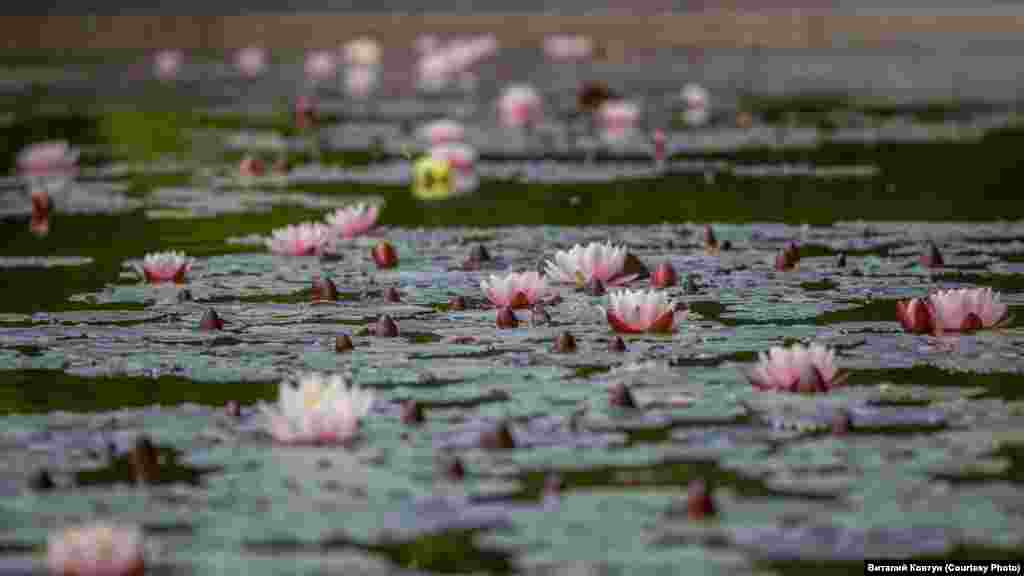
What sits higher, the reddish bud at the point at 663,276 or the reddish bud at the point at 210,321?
the reddish bud at the point at 663,276

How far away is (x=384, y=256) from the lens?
6.71 m

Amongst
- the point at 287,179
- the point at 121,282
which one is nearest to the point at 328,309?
the point at 121,282

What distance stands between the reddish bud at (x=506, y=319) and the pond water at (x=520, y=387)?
0.16 feet

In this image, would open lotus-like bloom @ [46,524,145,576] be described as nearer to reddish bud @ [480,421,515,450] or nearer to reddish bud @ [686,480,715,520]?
reddish bud @ [686,480,715,520]

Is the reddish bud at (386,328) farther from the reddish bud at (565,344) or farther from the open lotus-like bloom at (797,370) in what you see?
the open lotus-like bloom at (797,370)

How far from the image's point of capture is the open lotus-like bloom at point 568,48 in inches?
824

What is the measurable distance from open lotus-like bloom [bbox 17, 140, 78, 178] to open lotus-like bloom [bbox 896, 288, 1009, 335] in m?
5.94

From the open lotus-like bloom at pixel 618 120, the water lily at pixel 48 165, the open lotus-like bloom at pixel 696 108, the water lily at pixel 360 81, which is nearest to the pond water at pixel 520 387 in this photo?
the water lily at pixel 48 165

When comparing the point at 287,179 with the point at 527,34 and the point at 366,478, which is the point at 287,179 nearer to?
the point at 366,478

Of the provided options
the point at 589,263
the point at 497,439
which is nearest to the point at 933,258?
the point at 589,263

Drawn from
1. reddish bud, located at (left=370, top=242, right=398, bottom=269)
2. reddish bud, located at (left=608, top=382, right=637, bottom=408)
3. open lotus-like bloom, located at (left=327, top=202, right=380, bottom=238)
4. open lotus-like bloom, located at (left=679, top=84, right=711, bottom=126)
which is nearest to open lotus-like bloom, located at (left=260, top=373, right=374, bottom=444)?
reddish bud, located at (left=608, top=382, right=637, bottom=408)

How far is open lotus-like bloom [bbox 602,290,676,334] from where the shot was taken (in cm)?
511

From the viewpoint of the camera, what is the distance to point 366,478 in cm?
374

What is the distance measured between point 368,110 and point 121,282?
824 centimetres
